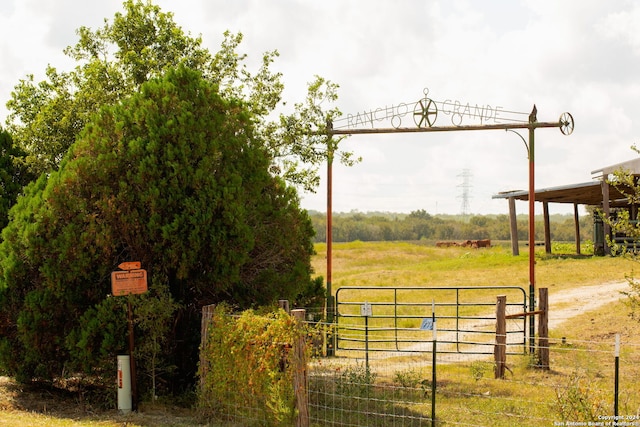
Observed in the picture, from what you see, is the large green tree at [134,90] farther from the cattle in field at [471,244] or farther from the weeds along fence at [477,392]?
the cattle in field at [471,244]

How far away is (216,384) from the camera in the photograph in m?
9.29

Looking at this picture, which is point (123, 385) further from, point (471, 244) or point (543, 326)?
point (471, 244)

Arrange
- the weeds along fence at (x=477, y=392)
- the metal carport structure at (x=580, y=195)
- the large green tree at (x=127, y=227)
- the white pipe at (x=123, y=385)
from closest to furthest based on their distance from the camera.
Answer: the weeds along fence at (x=477, y=392), the white pipe at (x=123, y=385), the large green tree at (x=127, y=227), the metal carport structure at (x=580, y=195)

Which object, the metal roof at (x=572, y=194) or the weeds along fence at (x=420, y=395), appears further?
the metal roof at (x=572, y=194)

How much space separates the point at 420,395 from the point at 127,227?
4900mm

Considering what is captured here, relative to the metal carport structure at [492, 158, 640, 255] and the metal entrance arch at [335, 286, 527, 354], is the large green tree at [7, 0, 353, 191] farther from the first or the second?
the metal carport structure at [492, 158, 640, 255]

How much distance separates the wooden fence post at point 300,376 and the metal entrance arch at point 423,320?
1.98 m

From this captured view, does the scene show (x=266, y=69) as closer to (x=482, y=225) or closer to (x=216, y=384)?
(x=216, y=384)

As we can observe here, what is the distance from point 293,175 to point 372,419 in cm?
644

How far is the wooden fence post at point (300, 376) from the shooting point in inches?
325

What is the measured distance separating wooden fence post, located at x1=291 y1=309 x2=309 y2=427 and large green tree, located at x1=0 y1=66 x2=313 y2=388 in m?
2.51

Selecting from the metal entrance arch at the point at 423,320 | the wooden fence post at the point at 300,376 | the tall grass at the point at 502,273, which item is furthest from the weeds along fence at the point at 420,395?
the tall grass at the point at 502,273

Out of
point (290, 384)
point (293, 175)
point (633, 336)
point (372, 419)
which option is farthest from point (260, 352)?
point (633, 336)

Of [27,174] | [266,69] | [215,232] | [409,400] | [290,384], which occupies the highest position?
[266,69]
